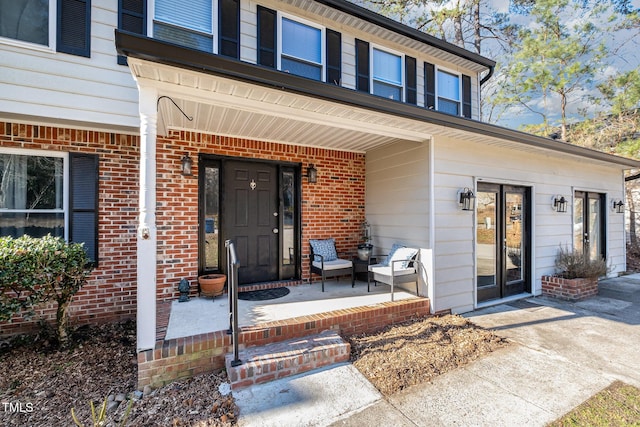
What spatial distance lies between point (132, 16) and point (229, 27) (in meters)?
1.28

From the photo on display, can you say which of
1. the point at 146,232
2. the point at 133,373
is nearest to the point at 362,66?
the point at 146,232

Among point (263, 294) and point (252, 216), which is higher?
point (252, 216)

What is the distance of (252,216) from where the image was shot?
482 centimetres

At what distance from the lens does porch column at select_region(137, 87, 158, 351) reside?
2.59m

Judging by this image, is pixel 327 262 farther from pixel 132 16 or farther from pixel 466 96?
pixel 466 96

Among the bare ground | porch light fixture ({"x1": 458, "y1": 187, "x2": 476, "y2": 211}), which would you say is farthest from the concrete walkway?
porch light fixture ({"x1": 458, "y1": 187, "x2": 476, "y2": 211})

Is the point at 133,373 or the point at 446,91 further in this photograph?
the point at 446,91

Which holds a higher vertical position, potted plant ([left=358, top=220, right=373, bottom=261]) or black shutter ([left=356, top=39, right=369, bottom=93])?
Result: black shutter ([left=356, top=39, right=369, bottom=93])

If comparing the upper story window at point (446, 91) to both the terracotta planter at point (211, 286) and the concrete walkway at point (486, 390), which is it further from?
the terracotta planter at point (211, 286)

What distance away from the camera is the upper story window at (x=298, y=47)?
477 centimetres

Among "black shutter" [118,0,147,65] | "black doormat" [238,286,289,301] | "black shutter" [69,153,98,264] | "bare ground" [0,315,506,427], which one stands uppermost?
"black shutter" [118,0,147,65]

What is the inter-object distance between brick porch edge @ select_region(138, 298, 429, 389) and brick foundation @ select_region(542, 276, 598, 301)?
11.8ft

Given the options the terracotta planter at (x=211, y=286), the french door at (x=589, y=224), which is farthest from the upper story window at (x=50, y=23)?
the french door at (x=589, y=224)

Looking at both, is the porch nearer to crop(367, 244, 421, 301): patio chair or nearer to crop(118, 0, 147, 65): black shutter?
crop(367, 244, 421, 301): patio chair
